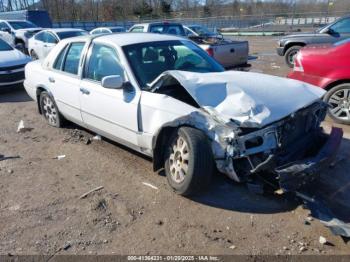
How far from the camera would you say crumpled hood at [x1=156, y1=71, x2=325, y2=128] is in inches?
133

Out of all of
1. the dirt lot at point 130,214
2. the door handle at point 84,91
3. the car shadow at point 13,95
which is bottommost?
the car shadow at point 13,95

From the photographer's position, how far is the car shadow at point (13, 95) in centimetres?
889

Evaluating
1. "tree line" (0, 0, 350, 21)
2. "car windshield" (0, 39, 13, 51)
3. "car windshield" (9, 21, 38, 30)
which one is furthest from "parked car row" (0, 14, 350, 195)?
"tree line" (0, 0, 350, 21)

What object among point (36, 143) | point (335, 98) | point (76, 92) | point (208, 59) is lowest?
point (36, 143)

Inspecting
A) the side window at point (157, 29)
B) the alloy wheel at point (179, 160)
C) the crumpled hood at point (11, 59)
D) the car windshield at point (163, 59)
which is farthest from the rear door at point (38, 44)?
the alloy wheel at point (179, 160)

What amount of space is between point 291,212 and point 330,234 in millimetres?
442

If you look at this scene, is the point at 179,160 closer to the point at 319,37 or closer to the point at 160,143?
the point at 160,143

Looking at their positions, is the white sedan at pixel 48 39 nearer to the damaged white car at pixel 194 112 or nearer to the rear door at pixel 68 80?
the rear door at pixel 68 80

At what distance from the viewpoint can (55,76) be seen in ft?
18.5

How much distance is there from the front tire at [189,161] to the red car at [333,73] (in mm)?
3271

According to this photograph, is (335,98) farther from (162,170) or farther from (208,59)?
(162,170)

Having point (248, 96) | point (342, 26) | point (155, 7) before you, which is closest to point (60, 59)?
point (248, 96)

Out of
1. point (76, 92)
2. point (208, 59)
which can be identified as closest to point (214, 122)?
point (208, 59)

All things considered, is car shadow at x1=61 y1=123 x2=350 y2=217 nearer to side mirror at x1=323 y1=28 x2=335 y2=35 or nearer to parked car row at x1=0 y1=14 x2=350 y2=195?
parked car row at x1=0 y1=14 x2=350 y2=195
